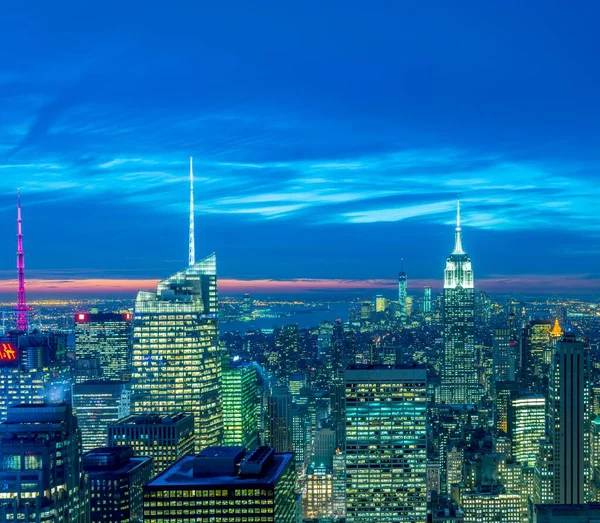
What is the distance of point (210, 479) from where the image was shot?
2473 cm

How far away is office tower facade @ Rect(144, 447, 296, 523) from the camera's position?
79.4 feet

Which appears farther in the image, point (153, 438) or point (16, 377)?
point (16, 377)

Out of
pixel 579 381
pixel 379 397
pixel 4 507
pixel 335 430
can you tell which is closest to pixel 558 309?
pixel 579 381

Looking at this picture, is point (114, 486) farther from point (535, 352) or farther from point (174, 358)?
point (535, 352)

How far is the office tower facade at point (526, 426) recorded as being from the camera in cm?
5047

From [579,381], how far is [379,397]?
13465mm

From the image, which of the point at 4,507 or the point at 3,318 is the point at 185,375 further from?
the point at 4,507

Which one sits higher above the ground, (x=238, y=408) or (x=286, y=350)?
(x=286, y=350)

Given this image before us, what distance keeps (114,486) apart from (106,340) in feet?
102

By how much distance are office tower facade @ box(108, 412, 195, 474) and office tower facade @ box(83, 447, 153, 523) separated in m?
4.79

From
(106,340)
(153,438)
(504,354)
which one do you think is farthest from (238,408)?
(504,354)

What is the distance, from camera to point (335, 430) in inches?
2074

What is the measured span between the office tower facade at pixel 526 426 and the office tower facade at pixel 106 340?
24116 mm

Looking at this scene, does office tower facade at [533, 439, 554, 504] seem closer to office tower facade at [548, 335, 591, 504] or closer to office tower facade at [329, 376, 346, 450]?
office tower facade at [548, 335, 591, 504]
